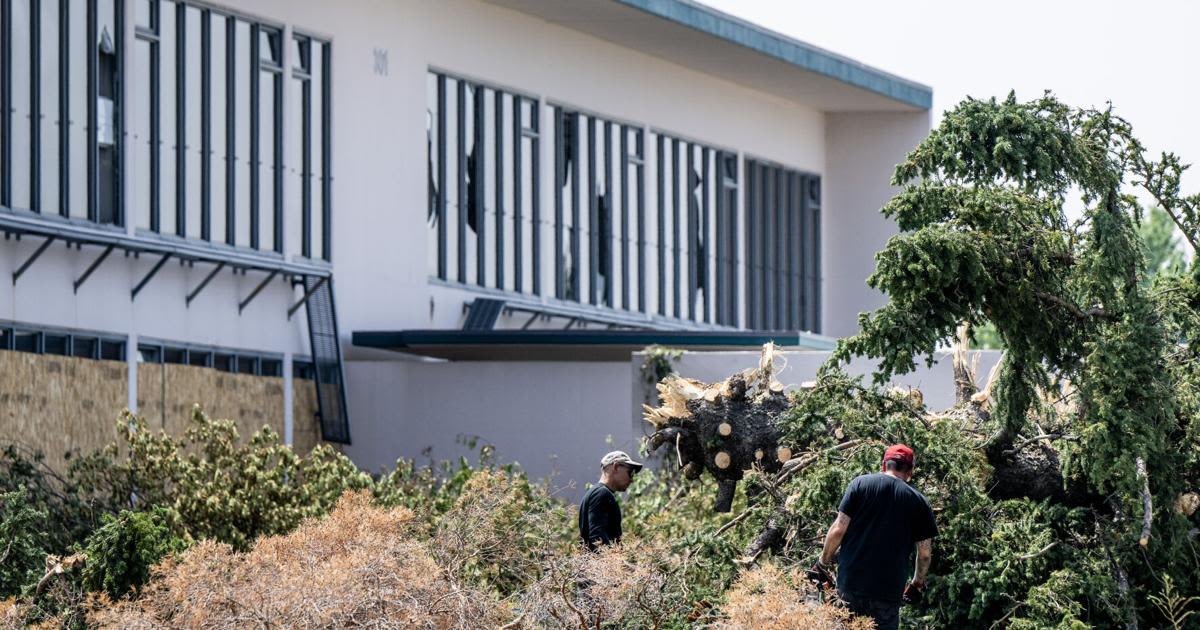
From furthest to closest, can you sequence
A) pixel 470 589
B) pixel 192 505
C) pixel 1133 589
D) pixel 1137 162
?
1. pixel 192 505
2. pixel 1137 162
3. pixel 1133 589
4. pixel 470 589

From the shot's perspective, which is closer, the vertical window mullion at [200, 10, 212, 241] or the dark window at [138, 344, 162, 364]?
the dark window at [138, 344, 162, 364]

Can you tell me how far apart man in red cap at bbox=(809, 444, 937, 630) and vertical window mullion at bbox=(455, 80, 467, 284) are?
63.6 feet

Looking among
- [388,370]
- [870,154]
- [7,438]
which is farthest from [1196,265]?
[870,154]

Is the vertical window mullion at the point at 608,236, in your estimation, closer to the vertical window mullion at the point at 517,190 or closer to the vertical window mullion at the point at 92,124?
the vertical window mullion at the point at 517,190

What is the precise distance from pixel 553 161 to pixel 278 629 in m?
22.4

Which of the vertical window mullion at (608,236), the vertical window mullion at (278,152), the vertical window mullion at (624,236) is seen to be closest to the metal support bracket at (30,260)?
the vertical window mullion at (278,152)

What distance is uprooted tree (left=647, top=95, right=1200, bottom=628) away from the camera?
44.1 feet

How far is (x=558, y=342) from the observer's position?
1022 inches

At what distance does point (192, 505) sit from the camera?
17.6 metres

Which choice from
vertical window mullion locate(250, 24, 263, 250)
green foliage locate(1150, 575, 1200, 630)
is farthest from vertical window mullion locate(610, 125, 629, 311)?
green foliage locate(1150, 575, 1200, 630)

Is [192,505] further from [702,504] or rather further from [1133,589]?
[1133,589]

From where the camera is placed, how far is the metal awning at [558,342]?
2552 cm

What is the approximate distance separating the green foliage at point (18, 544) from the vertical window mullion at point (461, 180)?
14.8 meters

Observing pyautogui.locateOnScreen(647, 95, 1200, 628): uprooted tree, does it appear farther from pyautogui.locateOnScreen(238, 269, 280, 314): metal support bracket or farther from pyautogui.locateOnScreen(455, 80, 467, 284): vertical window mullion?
pyautogui.locateOnScreen(455, 80, 467, 284): vertical window mullion
